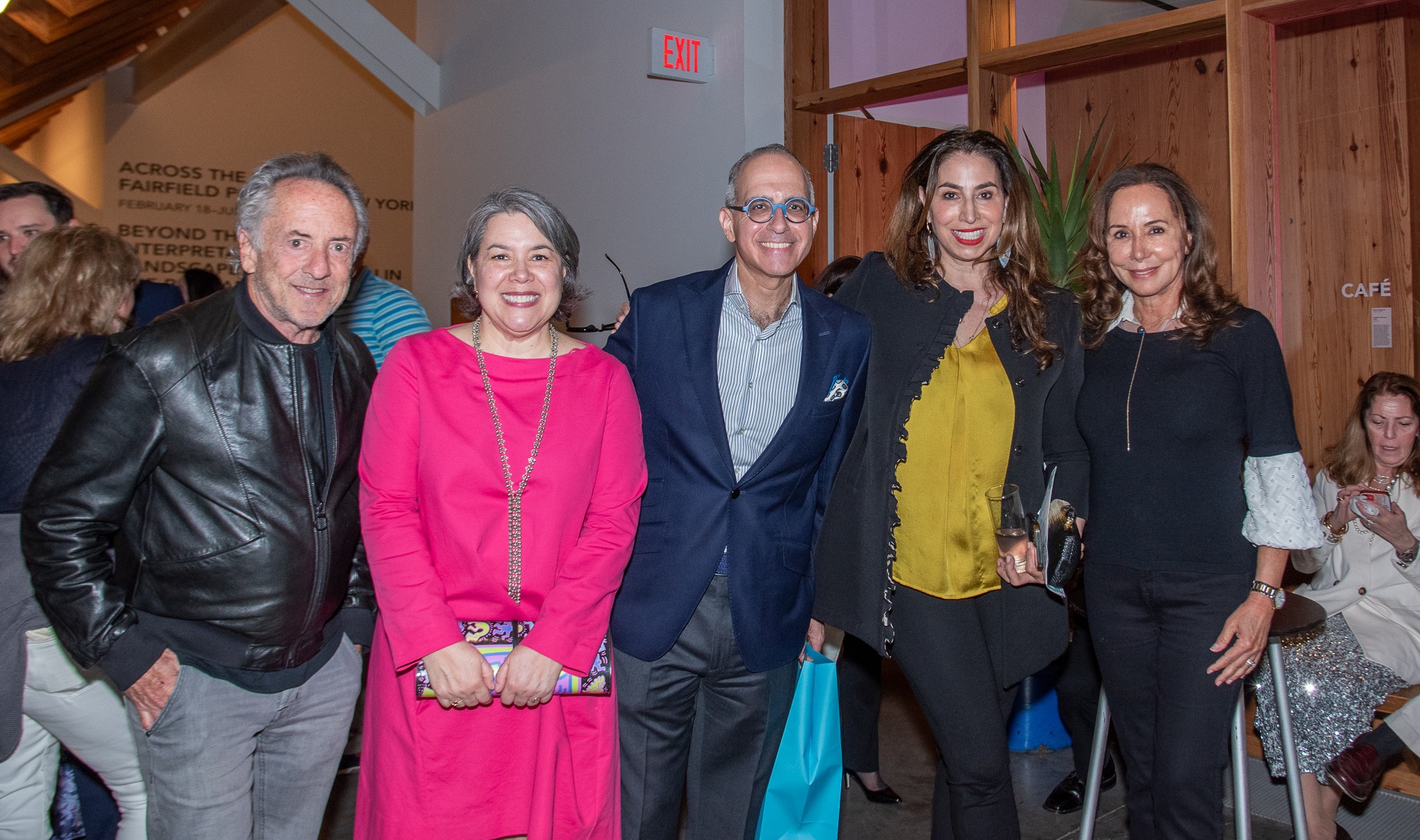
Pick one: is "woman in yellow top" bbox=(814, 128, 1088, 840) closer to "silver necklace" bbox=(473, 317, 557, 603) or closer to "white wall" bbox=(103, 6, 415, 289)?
"silver necklace" bbox=(473, 317, 557, 603)

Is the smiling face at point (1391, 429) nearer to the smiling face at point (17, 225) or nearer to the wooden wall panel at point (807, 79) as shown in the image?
the wooden wall panel at point (807, 79)

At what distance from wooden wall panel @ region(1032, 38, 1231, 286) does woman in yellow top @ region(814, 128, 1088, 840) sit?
350 cm

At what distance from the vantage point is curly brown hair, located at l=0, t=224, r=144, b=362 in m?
2.41

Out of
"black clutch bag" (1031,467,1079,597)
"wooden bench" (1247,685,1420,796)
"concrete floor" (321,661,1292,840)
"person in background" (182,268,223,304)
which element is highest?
"person in background" (182,268,223,304)

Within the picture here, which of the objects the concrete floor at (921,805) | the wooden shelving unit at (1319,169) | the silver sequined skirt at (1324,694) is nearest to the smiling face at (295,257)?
the concrete floor at (921,805)

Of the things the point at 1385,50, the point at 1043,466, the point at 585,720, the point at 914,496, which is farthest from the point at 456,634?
the point at 1385,50

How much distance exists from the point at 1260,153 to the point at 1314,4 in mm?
582

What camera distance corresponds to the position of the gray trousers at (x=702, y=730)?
83.7 inches

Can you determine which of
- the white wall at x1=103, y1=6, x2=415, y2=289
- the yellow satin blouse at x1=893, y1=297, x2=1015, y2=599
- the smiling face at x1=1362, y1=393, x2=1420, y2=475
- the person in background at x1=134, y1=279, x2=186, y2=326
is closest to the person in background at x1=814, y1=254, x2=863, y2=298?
the yellow satin blouse at x1=893, y1=297, x2=1015, y2=599

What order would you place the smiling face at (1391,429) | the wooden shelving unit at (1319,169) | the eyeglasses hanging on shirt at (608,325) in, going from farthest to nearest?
the eyeglasses hanging on shirt at (608,325) < the wooden shelving unit at (1319,169) < the smiling face at (1391,429)

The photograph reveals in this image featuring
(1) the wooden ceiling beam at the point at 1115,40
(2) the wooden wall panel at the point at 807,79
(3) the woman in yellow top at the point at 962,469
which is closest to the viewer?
(3) the woman in yellow top at the point at 962,469

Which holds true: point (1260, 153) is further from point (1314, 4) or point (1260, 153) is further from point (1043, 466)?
point (1043, 466)

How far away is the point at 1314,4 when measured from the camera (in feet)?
13.1

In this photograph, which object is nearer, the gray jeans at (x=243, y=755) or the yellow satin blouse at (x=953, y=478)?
the gray jeans at (x=243, y=755)
